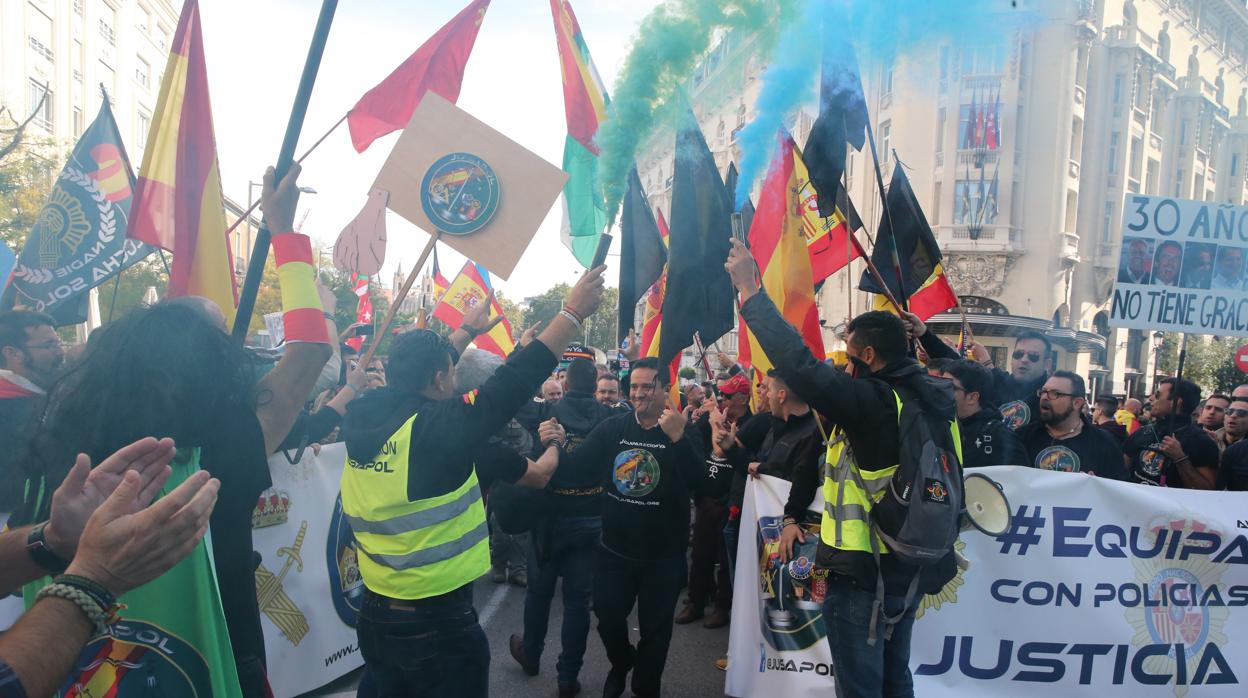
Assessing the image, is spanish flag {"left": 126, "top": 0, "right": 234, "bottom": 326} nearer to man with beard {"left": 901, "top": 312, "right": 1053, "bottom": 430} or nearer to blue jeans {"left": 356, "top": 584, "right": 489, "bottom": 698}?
blue jeans {"left": 356, "top": 584, "right": 489, "bottom": 698}

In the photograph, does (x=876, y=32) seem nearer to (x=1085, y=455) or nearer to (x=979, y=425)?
(x=979, y=425)

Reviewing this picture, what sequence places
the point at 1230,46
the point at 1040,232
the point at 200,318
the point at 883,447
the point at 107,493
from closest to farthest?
the point at 107,493
the point at 200,318
the point at 883,447
the point at 1040,232
the point at 1230,46

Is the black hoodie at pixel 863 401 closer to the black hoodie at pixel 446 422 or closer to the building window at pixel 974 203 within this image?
the black hoodie at pixel 446 422

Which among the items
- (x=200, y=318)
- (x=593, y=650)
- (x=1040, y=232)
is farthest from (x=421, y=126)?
(x=1040, y=232)

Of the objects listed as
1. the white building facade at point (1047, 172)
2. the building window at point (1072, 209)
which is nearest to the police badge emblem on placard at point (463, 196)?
the white building facade at point (1047, 172)

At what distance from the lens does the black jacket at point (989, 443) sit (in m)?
5.18

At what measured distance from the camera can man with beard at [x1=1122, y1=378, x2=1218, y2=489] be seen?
5754mm

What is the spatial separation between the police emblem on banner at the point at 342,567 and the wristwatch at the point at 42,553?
3409mm

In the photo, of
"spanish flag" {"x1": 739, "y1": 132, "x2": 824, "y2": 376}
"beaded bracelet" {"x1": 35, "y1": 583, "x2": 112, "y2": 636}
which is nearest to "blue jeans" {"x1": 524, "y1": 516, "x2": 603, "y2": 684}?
"spanish flag" {"x1": 739, "y1": 132, "x2": 824, "y2": 376}

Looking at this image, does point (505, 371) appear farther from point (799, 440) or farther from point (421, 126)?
point (799, 440)

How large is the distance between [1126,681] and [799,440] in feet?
7.22

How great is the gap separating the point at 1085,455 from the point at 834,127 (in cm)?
273

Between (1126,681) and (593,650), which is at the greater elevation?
(1126,681)

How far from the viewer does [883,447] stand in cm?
328
